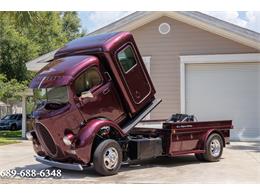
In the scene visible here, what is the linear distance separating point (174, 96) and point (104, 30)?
10.8 ft

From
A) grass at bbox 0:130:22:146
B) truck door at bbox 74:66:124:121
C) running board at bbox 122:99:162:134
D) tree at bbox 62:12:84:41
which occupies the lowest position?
grass at bbox 0:130:22:146

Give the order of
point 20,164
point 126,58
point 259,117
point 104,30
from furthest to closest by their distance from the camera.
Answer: point 104,30 < point 259,117 < point 20,164 < point 126,58

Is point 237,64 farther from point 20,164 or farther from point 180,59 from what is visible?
point 20,164

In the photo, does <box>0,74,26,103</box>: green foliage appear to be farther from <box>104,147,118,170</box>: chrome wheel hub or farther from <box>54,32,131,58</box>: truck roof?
<box>104,147,118,170</box>: chrome wheel hub

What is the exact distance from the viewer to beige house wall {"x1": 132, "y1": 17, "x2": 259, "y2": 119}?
1474 centimetres

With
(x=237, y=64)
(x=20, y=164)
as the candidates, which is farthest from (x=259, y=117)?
(x=20, y=164)

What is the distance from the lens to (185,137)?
32.6ft

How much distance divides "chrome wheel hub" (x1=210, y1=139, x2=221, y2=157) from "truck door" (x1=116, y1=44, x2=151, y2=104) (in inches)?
82.0

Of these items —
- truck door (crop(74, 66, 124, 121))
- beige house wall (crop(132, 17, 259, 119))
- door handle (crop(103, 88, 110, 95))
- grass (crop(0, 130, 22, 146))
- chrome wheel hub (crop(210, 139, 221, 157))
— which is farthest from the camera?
grass (crop(0, 130, 22, 146))

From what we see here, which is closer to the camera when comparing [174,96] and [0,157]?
[0,157]

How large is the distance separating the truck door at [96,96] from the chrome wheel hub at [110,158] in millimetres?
713

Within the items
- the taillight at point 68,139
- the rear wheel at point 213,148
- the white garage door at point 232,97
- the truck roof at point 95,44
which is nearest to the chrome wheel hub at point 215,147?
the rear wheel at point 213,148

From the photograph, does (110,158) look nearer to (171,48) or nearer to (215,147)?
(215,147)

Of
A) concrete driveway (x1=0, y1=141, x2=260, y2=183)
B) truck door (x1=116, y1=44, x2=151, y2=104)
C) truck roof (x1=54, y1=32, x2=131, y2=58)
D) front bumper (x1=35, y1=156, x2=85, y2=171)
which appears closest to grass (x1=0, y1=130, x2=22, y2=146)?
concrete driveway (x1=0, y1=141, x2=260, y2=183)
